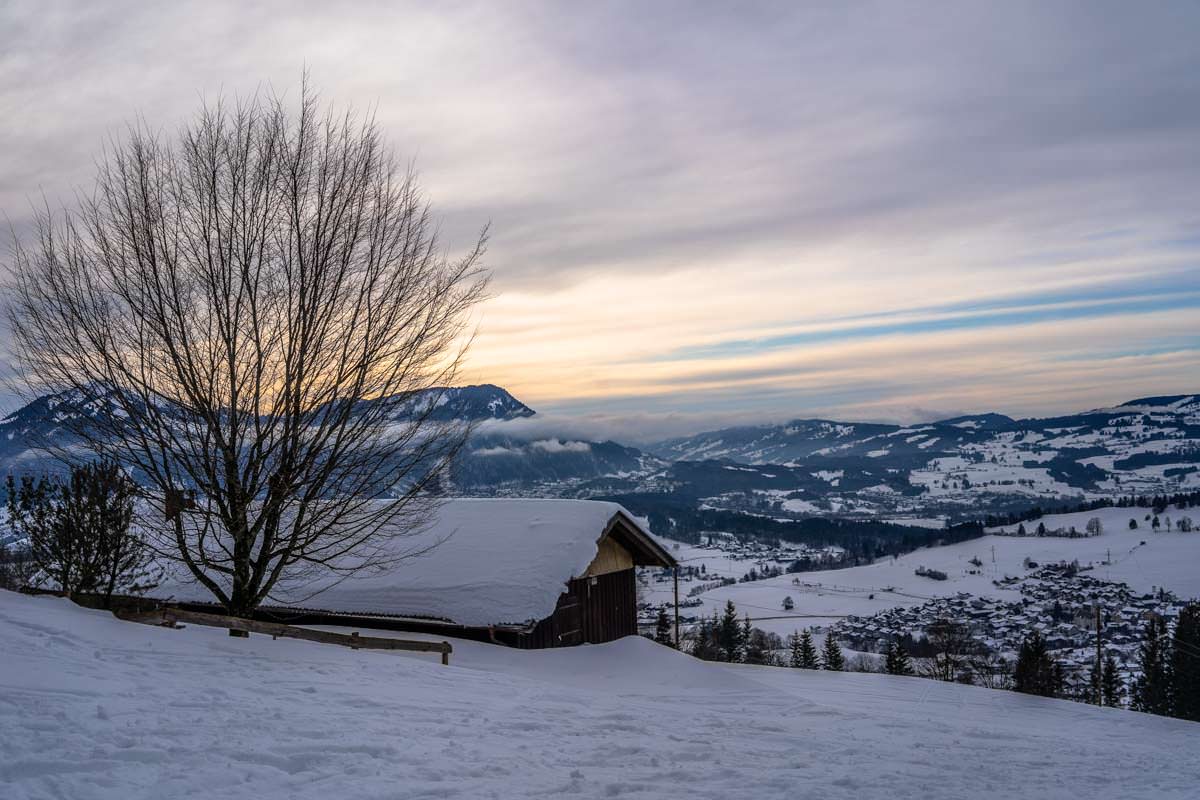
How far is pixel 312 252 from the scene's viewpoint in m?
10.2

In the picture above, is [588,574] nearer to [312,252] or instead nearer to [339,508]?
[339,508]

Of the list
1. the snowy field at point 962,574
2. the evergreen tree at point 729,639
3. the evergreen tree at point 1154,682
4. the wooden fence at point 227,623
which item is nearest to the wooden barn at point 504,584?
the wooden fence at point 227,623

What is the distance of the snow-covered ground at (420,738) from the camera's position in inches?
218

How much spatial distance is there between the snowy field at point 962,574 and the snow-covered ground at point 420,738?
93.8 m

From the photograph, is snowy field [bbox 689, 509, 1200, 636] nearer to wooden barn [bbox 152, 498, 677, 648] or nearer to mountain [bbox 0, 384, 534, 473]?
wooden barn [bbox 152, 498, 677, 648]

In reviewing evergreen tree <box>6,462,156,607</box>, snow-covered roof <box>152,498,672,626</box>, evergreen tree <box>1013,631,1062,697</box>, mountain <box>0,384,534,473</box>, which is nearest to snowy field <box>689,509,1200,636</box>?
evergreen tree <box>1013,631,1062,697</box>

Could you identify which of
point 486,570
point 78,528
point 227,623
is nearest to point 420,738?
point 227,623

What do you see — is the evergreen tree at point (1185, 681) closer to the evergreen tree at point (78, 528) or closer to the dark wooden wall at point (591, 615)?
the dark wooden wall at point (591, 615)

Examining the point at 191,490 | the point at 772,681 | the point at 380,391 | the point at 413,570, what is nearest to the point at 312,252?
the point at 380,391

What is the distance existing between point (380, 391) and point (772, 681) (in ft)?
41.3

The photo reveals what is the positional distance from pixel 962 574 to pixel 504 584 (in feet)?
496

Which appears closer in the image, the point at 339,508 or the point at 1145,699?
the point at 339,508

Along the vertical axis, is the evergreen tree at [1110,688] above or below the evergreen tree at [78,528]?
below

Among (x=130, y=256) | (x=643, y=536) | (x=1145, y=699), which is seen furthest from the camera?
(x=1145, y=699)
